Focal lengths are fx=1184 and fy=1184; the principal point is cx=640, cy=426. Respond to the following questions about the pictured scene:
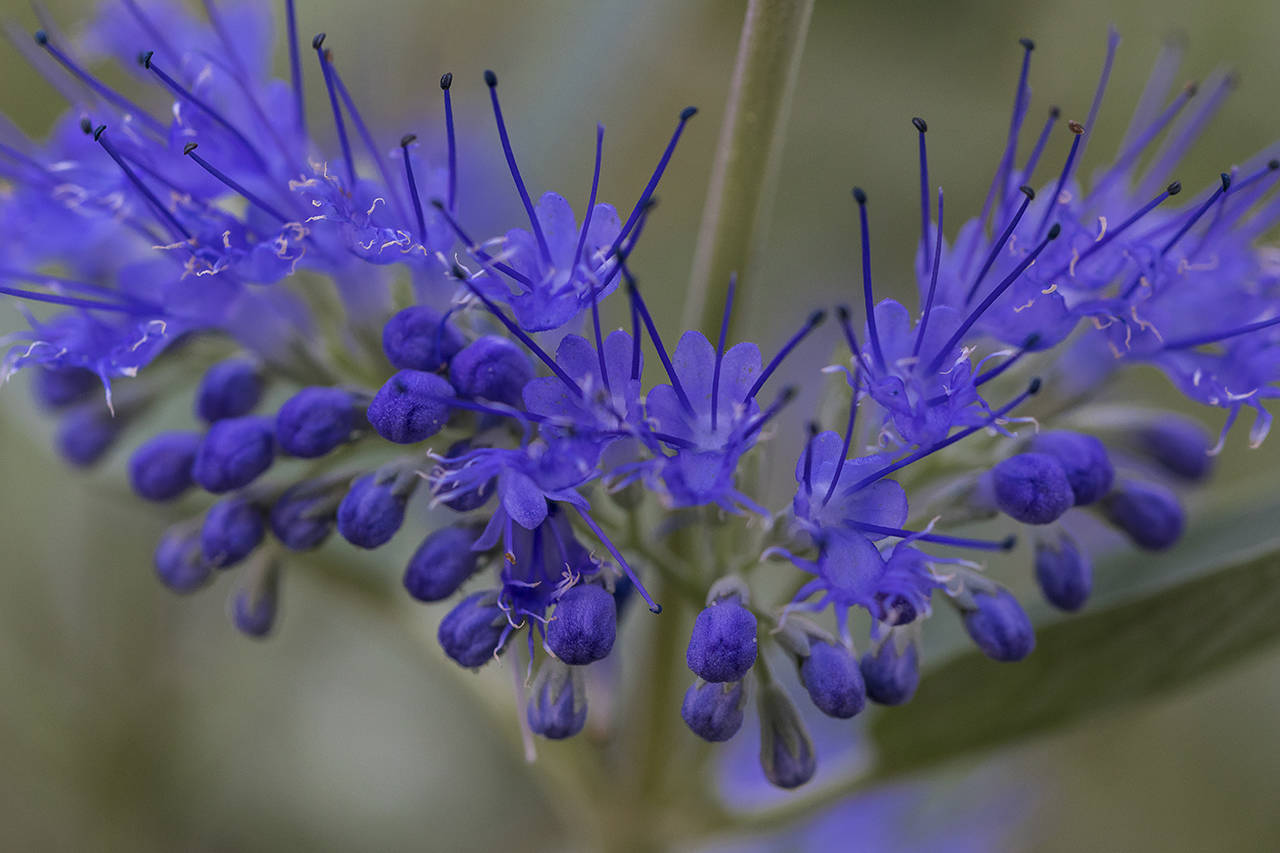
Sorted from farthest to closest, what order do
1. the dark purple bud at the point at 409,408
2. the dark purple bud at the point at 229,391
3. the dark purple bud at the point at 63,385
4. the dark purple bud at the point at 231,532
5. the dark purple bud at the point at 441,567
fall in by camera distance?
the dark purple bud at the point at 63,385
the dark purple bud at the point at 229,391
the dark purple bud at the point at 231,532
the dark purple bud at the point at 441,567
the dark purple bud at the point at 409,408

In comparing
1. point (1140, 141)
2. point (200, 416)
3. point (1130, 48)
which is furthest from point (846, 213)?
point (200, 416)

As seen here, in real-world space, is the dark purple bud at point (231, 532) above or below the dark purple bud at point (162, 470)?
below

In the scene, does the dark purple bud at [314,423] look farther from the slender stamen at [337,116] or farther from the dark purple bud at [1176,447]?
the dark purple bud at [1176,447]

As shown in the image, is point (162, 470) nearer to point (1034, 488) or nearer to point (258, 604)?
point (258, 604)

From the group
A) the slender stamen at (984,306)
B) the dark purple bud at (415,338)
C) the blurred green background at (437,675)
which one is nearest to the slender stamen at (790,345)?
the slender stamen at (984,306)

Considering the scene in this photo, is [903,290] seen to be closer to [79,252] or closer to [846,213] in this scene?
[846,213]

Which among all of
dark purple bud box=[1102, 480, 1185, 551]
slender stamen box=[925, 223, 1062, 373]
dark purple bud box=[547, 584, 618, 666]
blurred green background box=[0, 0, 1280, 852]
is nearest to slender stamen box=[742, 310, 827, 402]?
slender stamen box=[925, 223, 1062, 373]

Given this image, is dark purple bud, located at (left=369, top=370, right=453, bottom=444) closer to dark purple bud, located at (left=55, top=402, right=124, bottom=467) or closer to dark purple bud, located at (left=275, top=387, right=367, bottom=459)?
dark purple bud, located at (left=275, top=387, right=367, bottom=459)
